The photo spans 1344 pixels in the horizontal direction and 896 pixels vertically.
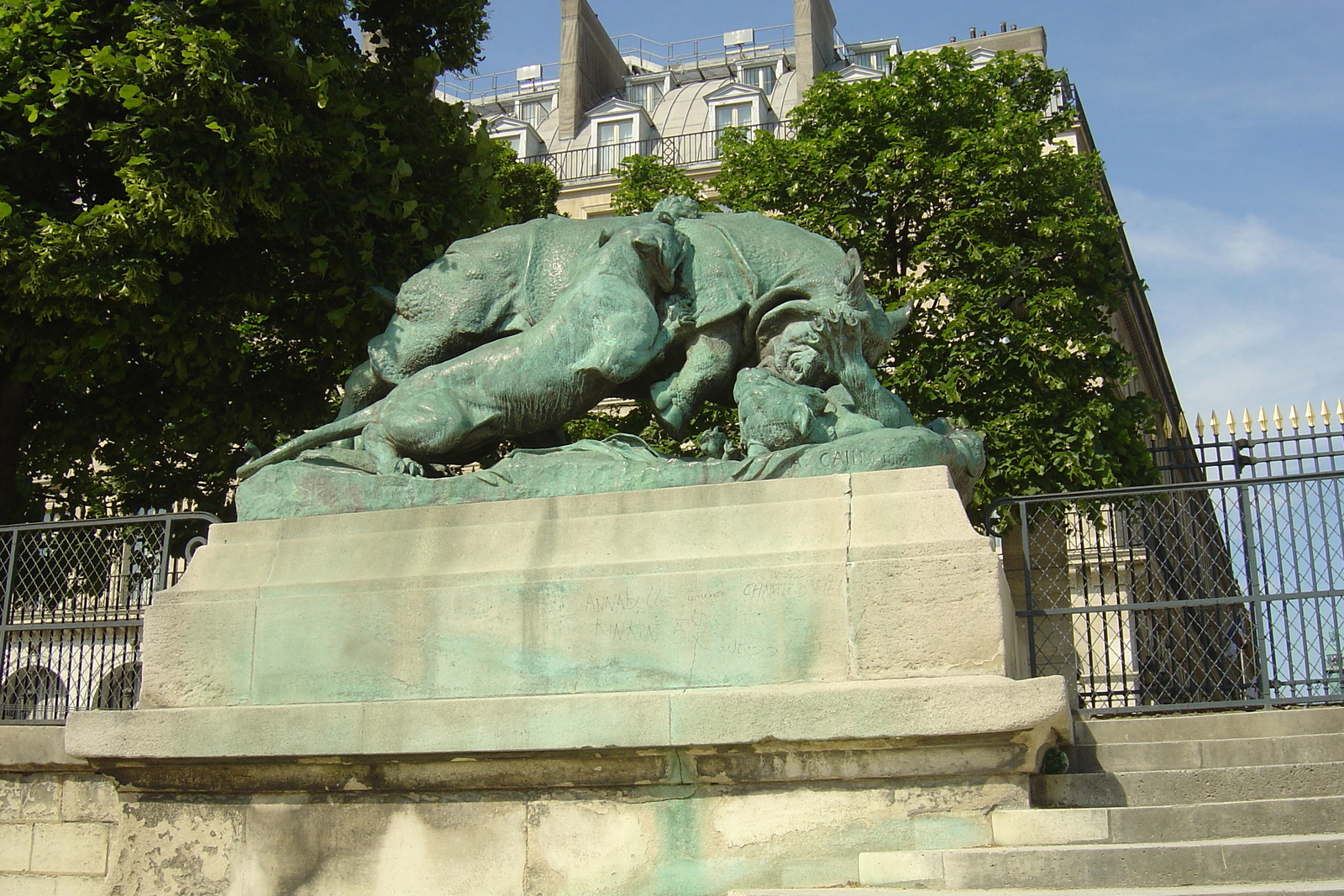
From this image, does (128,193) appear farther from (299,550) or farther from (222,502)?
(222,502)

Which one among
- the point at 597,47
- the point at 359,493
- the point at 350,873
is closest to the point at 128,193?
the point at 359,493

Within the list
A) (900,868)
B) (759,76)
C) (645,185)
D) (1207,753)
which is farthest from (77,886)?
(759,76)

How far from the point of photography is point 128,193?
8.00m

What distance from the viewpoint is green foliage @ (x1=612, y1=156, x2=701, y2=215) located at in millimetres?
18422

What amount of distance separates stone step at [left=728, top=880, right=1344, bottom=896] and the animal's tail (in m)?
2.76

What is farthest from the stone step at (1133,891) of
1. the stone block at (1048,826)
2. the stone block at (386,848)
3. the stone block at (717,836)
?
the stone block at (386,848)

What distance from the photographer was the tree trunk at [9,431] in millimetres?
9945

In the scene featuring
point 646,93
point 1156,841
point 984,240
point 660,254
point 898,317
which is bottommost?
point 1156,841

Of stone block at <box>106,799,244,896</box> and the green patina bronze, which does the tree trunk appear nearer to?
the green patina bronze

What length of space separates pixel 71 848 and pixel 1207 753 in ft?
17.2

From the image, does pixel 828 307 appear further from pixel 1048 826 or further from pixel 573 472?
pixel 1048 826

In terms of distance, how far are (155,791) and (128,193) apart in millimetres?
4382

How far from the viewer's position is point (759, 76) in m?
38.8

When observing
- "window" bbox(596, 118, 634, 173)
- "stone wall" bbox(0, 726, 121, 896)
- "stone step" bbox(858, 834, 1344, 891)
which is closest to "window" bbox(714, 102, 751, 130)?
"window" bbox(596, 118, 634, 173)
